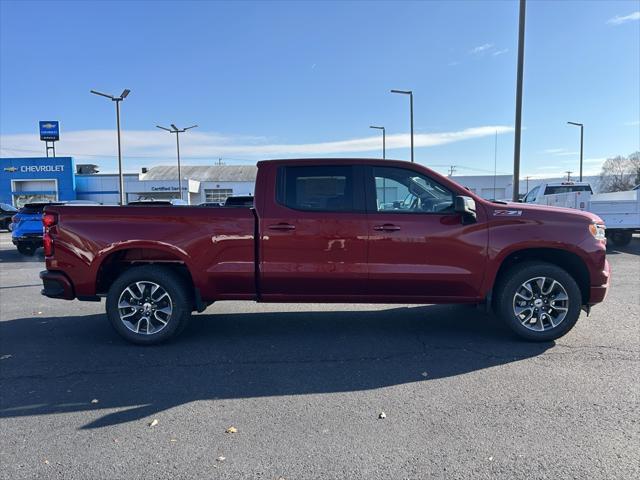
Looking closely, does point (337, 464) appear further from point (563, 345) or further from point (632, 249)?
point (632, 249)

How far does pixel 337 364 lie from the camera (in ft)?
15.4

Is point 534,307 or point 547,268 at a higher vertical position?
point 547,268

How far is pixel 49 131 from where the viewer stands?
2181 inches

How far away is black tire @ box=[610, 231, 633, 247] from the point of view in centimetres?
1448

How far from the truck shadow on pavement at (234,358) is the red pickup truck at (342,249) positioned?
1.53ft

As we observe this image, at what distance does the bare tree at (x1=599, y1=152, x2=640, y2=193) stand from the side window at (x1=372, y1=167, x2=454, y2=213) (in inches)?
2119

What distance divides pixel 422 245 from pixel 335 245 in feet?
2.97

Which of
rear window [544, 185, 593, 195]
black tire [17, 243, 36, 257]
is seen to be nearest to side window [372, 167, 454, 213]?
black tire [17, 243, 36, 257]

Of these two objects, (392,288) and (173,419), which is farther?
(392,288)

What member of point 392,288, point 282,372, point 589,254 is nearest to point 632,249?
point 589,254

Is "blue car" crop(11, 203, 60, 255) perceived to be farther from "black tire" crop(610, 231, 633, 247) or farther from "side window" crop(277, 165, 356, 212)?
"black tire" crop(610, 231, 633, 247)

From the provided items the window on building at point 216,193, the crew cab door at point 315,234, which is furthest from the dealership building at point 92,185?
the crew cab door at point 315,234

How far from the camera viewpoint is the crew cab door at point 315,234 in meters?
5.17

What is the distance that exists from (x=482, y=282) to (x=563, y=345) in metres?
1.08
